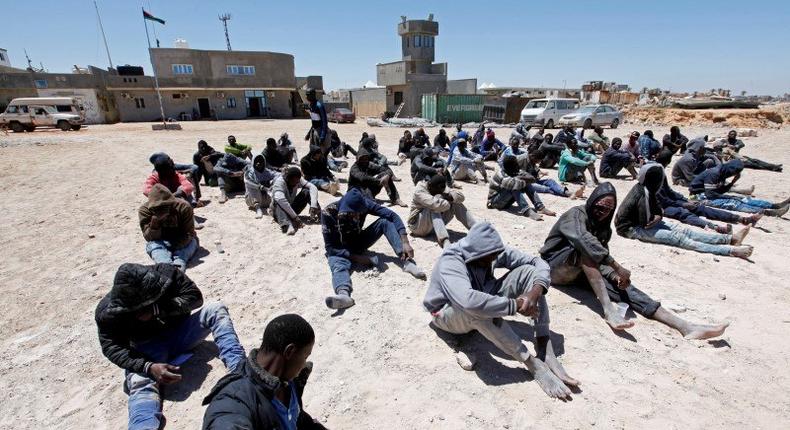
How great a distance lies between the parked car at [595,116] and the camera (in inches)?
816

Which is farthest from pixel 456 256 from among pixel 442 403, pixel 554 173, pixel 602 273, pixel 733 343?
pixel 554 173

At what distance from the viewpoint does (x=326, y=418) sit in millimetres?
2639

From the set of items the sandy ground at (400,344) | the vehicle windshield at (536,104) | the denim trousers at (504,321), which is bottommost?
the sandy ground at (400,344)

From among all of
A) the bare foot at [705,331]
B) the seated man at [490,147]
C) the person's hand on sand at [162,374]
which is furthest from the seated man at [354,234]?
the seated man at [490,147]

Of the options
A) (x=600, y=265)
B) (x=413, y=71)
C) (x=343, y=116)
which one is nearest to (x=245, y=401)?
(x=600, y=265)

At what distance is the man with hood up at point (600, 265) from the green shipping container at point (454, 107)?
83.5ft

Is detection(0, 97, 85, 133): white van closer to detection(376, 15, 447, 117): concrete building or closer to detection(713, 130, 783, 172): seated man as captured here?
detection(376, 15, 447, 117): concrete building

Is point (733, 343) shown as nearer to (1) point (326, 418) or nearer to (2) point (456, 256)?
(2) point (456, 256)

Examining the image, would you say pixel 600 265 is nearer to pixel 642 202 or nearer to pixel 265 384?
pixel 642 202

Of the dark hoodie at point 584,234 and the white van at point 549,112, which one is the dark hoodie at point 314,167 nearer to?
the dark hoodie at point 584,234

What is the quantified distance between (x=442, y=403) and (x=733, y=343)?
105 inches

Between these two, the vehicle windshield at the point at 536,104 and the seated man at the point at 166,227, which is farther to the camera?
the vehicle windshield at the point at 536,104

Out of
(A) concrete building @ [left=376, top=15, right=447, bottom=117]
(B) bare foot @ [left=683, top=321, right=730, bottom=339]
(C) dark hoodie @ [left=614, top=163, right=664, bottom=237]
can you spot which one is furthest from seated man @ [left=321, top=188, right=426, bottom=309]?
(A) concrete building @ [left=376, top=15, right=447, bottom=117]

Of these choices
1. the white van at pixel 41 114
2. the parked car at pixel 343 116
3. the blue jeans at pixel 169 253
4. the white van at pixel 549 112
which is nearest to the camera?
the blue jeans at pixel 169 253
